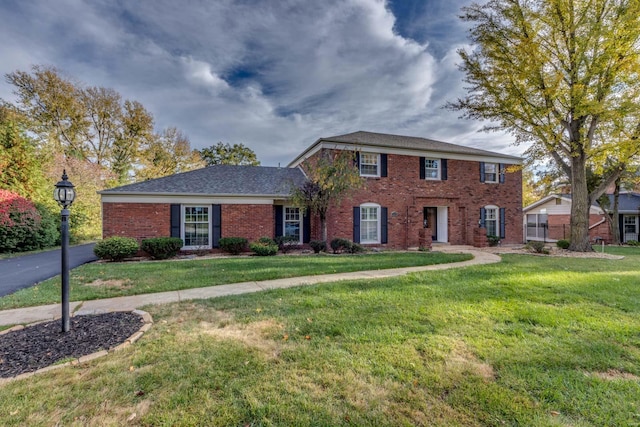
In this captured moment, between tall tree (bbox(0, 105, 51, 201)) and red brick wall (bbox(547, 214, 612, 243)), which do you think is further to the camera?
red brick wall (bbox(547, 214, 612, 243))

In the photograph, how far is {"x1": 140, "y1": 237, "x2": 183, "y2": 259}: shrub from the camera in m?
10.7

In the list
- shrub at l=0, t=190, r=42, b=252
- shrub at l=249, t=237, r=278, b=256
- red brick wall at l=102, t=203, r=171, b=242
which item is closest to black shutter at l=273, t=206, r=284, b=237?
shrub at l=249, t=237, r=278, b=256

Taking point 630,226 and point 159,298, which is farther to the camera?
point 630,226

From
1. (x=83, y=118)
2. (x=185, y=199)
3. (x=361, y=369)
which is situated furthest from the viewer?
(x=83, y=118)

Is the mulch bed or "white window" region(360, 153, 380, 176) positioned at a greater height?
"white window" region(360, 153, 380, 176)

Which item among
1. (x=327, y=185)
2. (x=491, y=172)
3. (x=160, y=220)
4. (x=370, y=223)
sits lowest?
(x=370, y=223)

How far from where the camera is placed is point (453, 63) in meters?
13.3

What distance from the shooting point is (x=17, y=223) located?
45.2 feet

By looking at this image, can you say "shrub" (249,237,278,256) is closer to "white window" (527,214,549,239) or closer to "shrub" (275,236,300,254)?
"shrub" (275,236,300,254)

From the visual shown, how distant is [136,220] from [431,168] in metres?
14.1

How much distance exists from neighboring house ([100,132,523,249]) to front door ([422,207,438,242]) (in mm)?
56

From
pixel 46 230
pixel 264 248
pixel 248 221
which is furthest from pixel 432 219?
pixel 46 230

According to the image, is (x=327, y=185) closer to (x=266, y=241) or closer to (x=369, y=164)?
(x=266, y=241)

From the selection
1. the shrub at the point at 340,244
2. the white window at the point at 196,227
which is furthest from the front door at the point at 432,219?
the white window at the point at 196,227
